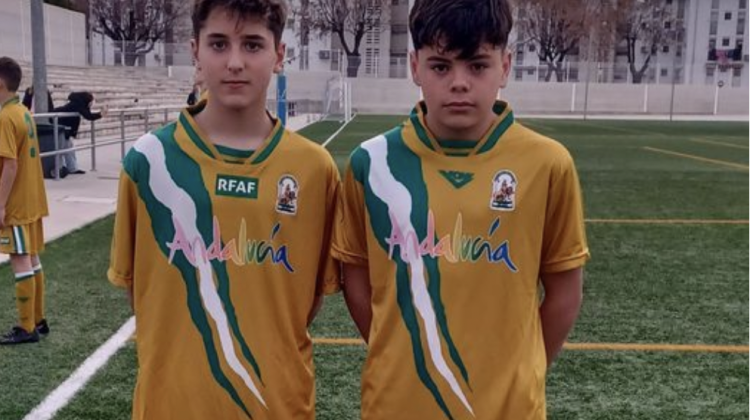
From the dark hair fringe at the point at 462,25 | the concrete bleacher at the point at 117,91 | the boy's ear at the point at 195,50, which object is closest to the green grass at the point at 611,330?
the boy's ear at the point at 195,50

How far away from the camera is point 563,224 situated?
6.59 ft

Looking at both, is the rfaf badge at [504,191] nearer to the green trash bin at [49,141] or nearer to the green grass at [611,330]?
the green grass at [611,330]

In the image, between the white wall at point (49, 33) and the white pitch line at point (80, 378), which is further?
the white wall at point (49, 33)

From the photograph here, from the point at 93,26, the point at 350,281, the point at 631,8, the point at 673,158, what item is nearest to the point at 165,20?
the point at 93,26

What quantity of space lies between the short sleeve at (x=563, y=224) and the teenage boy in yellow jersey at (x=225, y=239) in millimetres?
561

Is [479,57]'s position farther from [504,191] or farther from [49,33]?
[49,33]

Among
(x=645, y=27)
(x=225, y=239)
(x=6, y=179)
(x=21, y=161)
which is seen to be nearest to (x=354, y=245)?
(x=225, y=239)

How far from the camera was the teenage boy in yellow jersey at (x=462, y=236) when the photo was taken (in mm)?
1952

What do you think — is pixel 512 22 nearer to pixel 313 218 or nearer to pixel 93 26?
pixel 313 218

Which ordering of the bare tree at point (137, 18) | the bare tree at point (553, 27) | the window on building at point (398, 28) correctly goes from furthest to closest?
the window on building at point (398, 28), the bare tree at point (553, 27), the bare tree at point (137, 18)

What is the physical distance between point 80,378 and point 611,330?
3.19 m

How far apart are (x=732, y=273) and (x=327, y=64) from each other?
56726 millimetres

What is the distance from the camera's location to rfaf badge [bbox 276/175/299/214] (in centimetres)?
206

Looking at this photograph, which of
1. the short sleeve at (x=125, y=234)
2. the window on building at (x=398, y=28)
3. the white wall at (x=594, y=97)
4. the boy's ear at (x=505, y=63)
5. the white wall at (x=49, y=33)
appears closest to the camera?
the boy's ear at (x=505, y=63)
